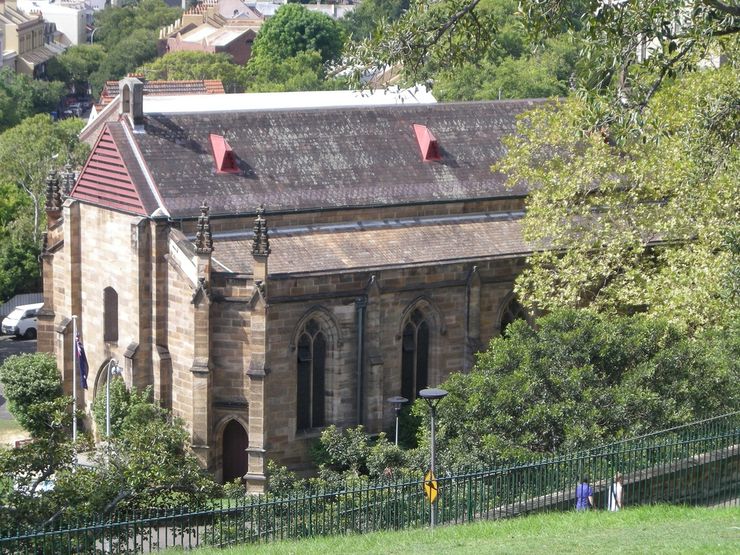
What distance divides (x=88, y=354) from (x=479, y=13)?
21269mm

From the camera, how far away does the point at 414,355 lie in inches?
1885

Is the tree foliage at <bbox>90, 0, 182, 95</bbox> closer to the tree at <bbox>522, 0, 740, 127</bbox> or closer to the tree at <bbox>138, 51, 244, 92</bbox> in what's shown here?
the tree at <bbox>138, 51, 244, 92</bbox>

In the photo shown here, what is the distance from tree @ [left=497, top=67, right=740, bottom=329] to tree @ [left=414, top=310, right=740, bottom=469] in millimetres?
2174

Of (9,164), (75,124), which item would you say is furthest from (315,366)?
(75,124)

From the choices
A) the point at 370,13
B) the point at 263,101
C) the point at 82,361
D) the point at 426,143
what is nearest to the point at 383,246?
the point at 426,143

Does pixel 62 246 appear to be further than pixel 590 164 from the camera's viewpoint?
Yes

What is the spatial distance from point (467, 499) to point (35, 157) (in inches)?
1978

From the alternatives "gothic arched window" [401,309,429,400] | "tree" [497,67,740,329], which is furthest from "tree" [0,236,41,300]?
"tree" [497,67,740,329]

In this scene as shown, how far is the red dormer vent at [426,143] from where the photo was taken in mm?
51688

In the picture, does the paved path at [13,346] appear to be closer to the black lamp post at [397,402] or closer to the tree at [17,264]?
the tree at [17,264]

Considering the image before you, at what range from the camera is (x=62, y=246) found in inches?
1980

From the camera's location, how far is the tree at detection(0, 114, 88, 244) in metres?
75.6

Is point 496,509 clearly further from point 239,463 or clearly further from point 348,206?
point 348,206

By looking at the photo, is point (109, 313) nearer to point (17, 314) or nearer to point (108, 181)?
point (108, 181)
